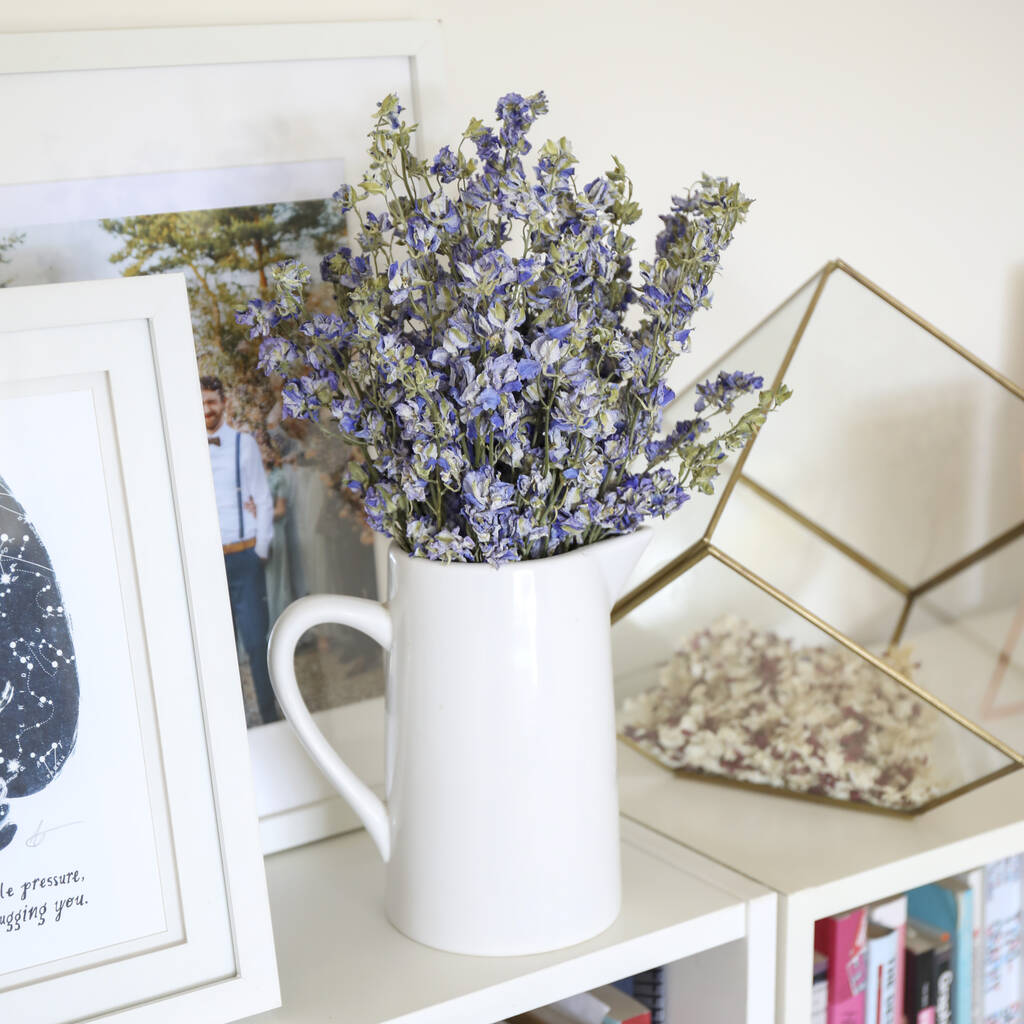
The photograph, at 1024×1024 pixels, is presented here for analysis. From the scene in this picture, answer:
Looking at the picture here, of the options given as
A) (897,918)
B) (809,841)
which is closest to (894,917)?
(897,918)

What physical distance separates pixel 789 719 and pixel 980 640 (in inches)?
9.2

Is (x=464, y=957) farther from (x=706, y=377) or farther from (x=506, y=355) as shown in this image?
(x=706, y=377)

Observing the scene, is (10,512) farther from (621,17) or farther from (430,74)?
(621,17)

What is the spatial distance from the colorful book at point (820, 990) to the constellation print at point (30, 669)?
558 millimetres

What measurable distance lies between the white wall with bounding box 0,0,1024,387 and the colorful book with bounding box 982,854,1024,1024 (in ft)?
1.69

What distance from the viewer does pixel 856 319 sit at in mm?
981

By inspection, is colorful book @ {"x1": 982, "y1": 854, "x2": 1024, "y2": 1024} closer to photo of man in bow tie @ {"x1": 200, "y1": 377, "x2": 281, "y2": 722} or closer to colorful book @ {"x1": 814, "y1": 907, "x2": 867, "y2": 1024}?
colorful book @ {"x1": 814, "y1": 907, "x2": 867, "y2": 1024}

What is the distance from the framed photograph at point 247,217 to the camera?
29.5 inches

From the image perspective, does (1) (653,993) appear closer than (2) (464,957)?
No

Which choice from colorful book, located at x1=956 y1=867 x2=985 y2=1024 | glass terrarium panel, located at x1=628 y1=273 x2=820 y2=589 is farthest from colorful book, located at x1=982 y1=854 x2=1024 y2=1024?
glass terrarium panel, located at x1=628 y1=273 x2=820 y2=589

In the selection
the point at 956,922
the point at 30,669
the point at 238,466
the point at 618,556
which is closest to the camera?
the point at 30,669

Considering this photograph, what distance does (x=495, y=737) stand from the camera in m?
0.69

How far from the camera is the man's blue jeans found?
2.77 feet

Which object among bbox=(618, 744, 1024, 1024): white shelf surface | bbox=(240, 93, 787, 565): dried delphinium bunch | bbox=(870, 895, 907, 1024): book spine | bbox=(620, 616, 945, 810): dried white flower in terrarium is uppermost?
bbox=(240, 93, 787, 565): dried delphinium bunch
